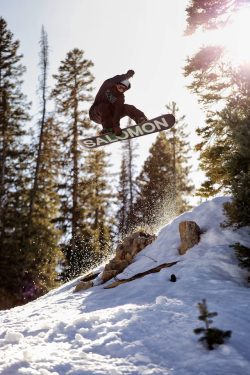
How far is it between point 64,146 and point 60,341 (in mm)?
22639

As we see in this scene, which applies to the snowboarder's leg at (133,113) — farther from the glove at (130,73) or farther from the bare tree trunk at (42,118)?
the bare tree trunk at (42,118)

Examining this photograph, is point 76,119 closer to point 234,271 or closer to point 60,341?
point 234,271

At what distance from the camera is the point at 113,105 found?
9172 mm

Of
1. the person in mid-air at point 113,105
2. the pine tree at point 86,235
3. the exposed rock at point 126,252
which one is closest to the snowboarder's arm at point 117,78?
the person in mid-air at point 113,105

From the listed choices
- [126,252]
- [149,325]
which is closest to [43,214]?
[126,252]

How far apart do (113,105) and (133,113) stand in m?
0.55

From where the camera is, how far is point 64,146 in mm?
27453

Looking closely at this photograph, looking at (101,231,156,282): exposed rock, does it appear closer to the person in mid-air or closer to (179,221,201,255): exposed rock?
(179,221,201,255): exposed rock

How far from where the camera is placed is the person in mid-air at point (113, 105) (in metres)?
8.90

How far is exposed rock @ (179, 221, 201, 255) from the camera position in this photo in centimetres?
951

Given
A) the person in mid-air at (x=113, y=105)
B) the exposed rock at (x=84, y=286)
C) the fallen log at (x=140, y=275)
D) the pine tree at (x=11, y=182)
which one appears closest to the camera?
the person in mid-air at (x=113, y=105)

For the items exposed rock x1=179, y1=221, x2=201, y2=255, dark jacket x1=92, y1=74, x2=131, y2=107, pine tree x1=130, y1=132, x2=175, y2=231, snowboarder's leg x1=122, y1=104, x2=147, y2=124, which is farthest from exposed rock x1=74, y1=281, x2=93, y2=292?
pine tree x1=130, y1=132, x2=175, y2=231

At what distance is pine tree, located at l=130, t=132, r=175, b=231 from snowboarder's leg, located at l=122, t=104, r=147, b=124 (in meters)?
19.6

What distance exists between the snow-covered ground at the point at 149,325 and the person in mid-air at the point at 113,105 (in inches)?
135
